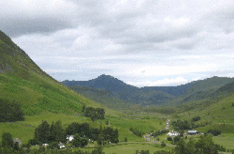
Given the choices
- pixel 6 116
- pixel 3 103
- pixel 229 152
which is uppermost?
pixel 3 103

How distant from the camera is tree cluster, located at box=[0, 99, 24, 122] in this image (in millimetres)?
138125

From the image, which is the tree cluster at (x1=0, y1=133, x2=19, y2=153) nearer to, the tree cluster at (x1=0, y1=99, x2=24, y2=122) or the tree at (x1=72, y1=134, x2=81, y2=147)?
the tree at (x1=72, y1=134, x2=81, y2=147)

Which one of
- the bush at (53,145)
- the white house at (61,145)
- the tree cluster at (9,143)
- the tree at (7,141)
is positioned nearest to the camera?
the tree at (7,141)

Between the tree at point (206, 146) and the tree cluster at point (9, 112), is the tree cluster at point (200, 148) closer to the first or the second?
the tree at point (206, 146)

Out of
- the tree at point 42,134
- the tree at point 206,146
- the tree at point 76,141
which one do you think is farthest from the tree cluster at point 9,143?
the tree at point 206,146

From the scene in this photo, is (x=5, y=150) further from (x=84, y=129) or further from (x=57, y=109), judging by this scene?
(x=57, y=109)

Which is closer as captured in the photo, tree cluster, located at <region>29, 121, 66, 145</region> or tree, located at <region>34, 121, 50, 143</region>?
tree, located at <region>34, 121, 50, 143</region>

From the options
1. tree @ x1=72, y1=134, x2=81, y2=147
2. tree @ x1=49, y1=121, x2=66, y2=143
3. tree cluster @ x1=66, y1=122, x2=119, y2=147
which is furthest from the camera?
tree cluster @ x1=66, y1=122, x2=119, y2=147

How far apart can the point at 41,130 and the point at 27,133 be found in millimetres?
10061

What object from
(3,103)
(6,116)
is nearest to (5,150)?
(6,116)

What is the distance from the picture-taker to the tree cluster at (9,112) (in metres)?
138

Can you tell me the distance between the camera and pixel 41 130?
12456 centimetres

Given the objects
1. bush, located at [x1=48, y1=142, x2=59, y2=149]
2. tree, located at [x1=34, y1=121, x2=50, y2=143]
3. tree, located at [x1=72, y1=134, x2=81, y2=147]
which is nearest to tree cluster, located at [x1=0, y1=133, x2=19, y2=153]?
tree, located at [x1=34, y1=121, x2=50, y2=143]

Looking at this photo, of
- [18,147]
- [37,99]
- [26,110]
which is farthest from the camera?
[37,99]
